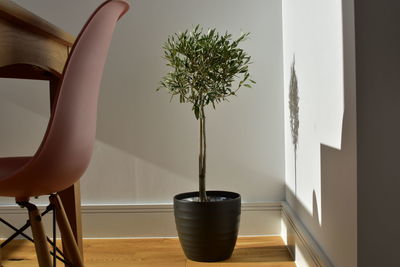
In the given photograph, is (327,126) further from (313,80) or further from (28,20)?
(28,20)

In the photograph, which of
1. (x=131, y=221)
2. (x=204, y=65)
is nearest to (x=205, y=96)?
(x=204, y=65)

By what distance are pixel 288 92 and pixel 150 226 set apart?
0.94 m

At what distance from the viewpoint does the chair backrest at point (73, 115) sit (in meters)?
1.02

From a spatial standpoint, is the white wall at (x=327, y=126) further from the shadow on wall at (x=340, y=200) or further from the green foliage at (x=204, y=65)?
the green foliage at (x=204, y=65)

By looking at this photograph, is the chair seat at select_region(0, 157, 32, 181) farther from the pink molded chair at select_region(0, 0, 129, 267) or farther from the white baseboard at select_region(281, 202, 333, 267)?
the white baseboard at select_region(281, 202, 333, 267)

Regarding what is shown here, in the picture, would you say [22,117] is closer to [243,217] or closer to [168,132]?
[168,132]

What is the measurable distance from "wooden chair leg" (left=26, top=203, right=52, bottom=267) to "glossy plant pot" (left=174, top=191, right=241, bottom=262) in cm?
99

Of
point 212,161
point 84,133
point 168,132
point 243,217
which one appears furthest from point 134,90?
point 84,133

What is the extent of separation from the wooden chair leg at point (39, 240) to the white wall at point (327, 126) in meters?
0.71

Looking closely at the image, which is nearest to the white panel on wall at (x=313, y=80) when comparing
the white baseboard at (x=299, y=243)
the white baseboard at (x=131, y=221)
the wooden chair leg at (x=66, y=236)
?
the white baseboard at (x=299, y=243)

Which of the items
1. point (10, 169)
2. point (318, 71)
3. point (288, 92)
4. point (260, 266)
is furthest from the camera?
point (288, 92)

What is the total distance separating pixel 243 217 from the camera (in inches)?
95.4

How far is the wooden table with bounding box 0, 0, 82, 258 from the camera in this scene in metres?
1.08

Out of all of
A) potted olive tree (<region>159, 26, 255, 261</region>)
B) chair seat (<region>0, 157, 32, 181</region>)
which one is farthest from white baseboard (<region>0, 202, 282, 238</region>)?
chair seat (<region>0, 157, 32, 181</region>)
